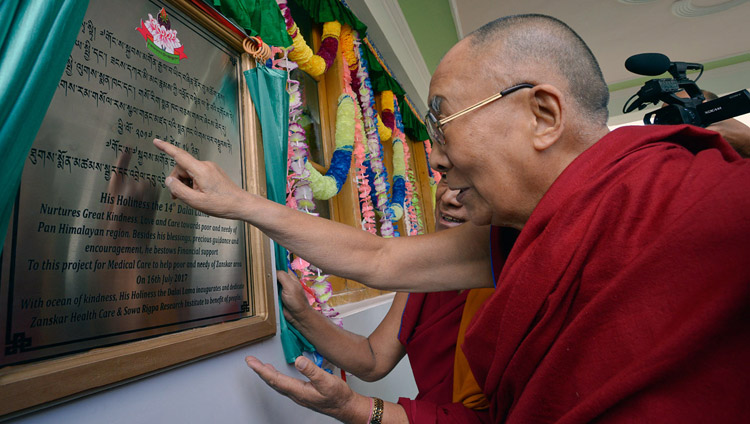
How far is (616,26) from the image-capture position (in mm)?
4621

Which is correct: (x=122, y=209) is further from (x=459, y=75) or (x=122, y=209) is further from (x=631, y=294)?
(x=631, y=294)

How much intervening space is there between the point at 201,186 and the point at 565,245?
718 millimetres

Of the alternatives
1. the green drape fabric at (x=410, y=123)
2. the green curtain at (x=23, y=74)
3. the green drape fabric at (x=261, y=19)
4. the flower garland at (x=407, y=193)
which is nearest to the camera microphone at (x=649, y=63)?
the green drape fabric at (x=261, y=19)

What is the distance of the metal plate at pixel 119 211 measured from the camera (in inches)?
25.3

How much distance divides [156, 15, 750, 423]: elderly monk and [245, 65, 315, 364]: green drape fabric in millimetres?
255

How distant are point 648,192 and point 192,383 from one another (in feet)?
3.45

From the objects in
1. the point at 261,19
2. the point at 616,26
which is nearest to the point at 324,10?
the point at 261,19

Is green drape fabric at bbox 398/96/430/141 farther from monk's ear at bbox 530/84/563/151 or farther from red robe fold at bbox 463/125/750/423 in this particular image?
red robe fold at bbox 463/125/750/423

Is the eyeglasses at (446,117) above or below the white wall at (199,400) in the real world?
above

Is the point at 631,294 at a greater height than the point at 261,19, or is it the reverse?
the point at 261,19

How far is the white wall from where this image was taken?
2.29ft

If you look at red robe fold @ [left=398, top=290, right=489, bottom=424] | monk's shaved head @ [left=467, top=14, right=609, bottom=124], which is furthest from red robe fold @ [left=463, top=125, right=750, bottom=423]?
red robe fold @ [left=398, top=290, right=489, bottom=424]

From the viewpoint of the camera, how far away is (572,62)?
2.84 feet

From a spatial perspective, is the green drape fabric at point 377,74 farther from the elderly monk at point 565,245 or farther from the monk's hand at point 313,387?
the monk's hand at point 313,387
